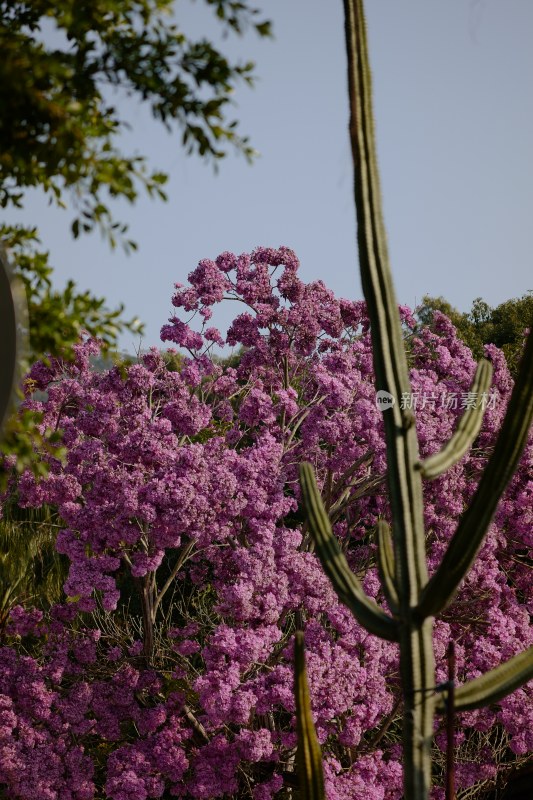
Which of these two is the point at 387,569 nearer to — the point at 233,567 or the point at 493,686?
the point at 493,686

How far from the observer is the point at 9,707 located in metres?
8.74

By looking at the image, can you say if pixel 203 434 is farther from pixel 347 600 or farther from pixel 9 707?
pixel 347 600

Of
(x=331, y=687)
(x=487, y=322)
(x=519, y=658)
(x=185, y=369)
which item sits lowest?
(x=331, y=687)

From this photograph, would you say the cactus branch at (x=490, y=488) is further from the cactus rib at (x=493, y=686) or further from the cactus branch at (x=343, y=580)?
the cactus rib at (x=493, y=686)

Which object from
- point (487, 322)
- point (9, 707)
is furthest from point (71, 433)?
point (487, 322)

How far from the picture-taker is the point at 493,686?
13.9 feet

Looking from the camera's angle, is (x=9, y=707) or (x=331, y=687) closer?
Result: (x=331, y=687)

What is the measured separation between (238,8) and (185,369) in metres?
6.31

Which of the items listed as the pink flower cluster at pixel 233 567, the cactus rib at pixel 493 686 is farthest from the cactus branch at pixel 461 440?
the pink flower cluster at pixel 233 567

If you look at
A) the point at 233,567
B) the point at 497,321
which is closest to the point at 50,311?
the point at 233,567

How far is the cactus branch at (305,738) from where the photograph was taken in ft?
14.9

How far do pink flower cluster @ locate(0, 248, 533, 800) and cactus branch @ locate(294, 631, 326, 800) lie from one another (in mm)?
3312

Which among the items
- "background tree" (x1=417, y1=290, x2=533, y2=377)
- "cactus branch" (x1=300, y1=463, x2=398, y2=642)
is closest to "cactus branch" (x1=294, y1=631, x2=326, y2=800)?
"cactus branch" (x1=300, y1=463, x2=398, y2=642)

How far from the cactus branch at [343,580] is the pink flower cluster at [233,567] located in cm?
370
